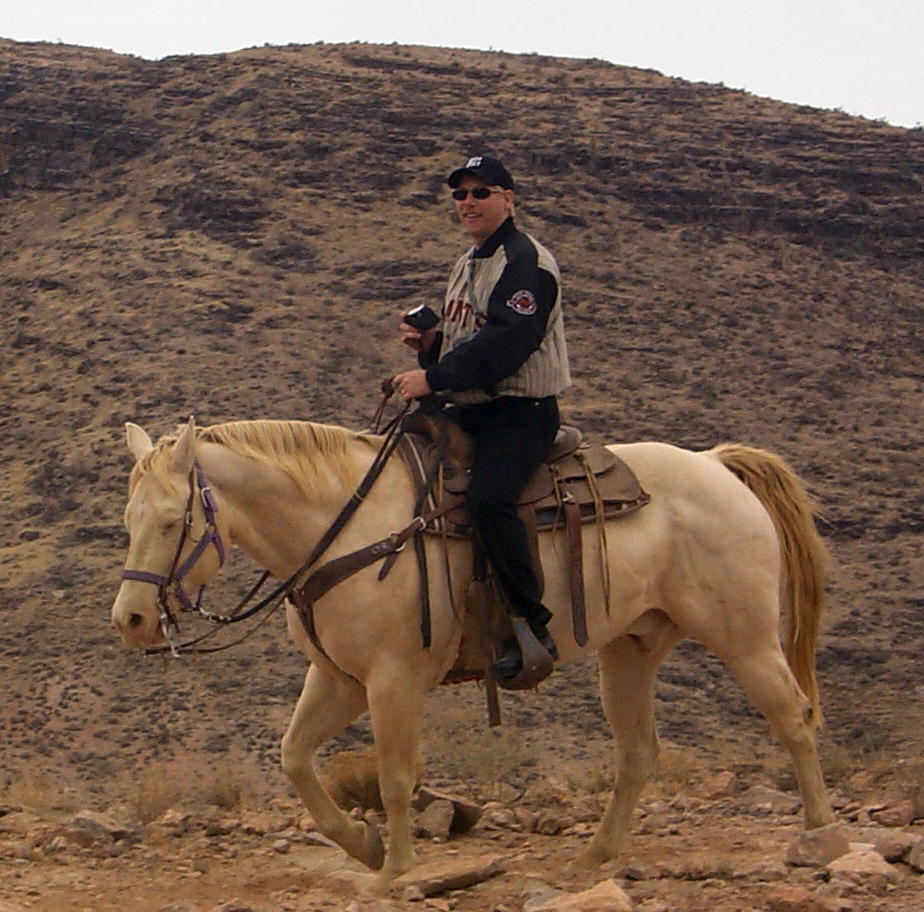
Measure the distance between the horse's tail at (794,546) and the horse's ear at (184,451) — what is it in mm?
3046

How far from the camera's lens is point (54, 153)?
34906 millimetres

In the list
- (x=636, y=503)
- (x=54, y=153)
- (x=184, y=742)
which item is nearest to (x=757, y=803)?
(x=636, y=503)

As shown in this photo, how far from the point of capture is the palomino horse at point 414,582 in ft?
21.4

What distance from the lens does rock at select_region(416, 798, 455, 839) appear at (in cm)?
854

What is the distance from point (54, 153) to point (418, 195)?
8585 millimetres

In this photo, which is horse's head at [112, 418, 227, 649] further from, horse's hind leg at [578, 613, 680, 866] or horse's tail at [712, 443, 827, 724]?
horse's tail at [712, 443, 827, 724]

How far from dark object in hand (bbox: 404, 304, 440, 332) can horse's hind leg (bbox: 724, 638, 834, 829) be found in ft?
7.44

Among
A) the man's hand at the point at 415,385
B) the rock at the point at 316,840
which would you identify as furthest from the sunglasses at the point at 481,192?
the rock at the point at 316,840

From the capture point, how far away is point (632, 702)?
7961 millimetres

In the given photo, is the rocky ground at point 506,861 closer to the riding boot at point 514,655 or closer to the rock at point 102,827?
the rock at point 102,827

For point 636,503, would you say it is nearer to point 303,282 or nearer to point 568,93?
point 303,282

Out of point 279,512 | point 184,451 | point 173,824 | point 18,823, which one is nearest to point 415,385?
point 279,512

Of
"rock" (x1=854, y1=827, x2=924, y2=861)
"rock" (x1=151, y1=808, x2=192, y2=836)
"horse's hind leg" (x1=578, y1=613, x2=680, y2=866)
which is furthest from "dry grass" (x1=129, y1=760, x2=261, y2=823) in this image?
"rock" (x1=854, y1=827, x2=924, y2=861)

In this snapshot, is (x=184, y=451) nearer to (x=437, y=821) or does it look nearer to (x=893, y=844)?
(x=437, y=821)
